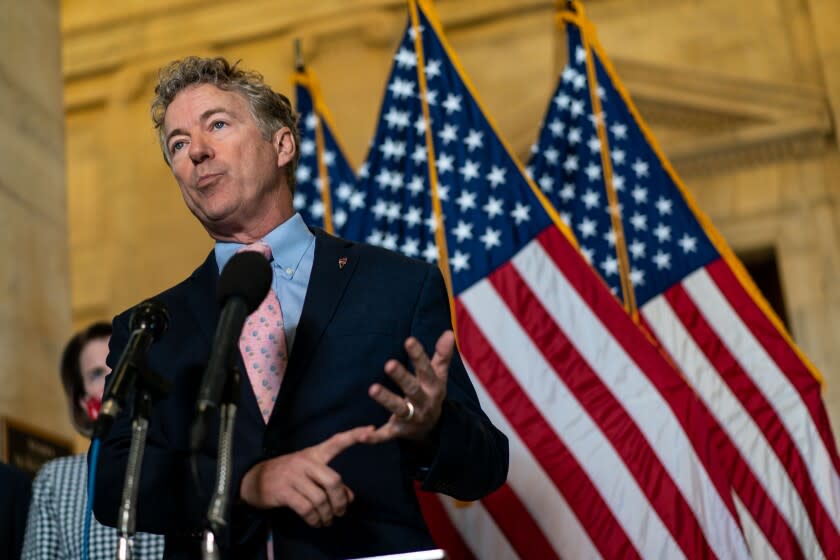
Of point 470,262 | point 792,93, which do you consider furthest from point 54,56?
point 792,93

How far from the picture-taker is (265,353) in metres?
2.24

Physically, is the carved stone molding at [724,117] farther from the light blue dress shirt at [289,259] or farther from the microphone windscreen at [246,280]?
the microphone windscreen at [246,280]

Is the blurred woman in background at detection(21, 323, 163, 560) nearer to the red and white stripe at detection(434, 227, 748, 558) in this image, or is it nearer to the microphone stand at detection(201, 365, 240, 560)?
the red and white stripe at detection(434, 227, 748, 558)

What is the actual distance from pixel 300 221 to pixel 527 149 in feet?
18.7

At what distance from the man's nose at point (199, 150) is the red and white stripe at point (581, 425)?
2.06 metres

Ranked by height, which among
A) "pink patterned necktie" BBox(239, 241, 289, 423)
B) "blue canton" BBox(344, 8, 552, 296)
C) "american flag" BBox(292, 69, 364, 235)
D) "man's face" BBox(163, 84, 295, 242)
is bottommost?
"pink patterned necktie" BBox(239, 241, 289, 423)

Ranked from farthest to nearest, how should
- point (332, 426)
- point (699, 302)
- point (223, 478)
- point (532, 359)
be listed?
point (699, 302)
point (532, 359)
point (332, 426)
point (223, 478)

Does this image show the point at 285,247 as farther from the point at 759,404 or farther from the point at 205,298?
the point at 759,404

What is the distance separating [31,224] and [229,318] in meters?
3.53

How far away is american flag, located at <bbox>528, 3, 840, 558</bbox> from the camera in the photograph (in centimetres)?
472

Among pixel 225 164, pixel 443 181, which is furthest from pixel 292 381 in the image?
pixel 443 181

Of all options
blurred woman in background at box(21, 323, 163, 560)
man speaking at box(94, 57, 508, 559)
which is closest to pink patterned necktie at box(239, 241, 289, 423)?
man speaking at box(94, 57, 508, 559)

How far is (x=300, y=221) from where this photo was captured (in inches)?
96.7

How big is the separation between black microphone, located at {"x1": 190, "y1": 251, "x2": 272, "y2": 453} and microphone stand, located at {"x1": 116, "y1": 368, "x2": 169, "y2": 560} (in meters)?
0.09
